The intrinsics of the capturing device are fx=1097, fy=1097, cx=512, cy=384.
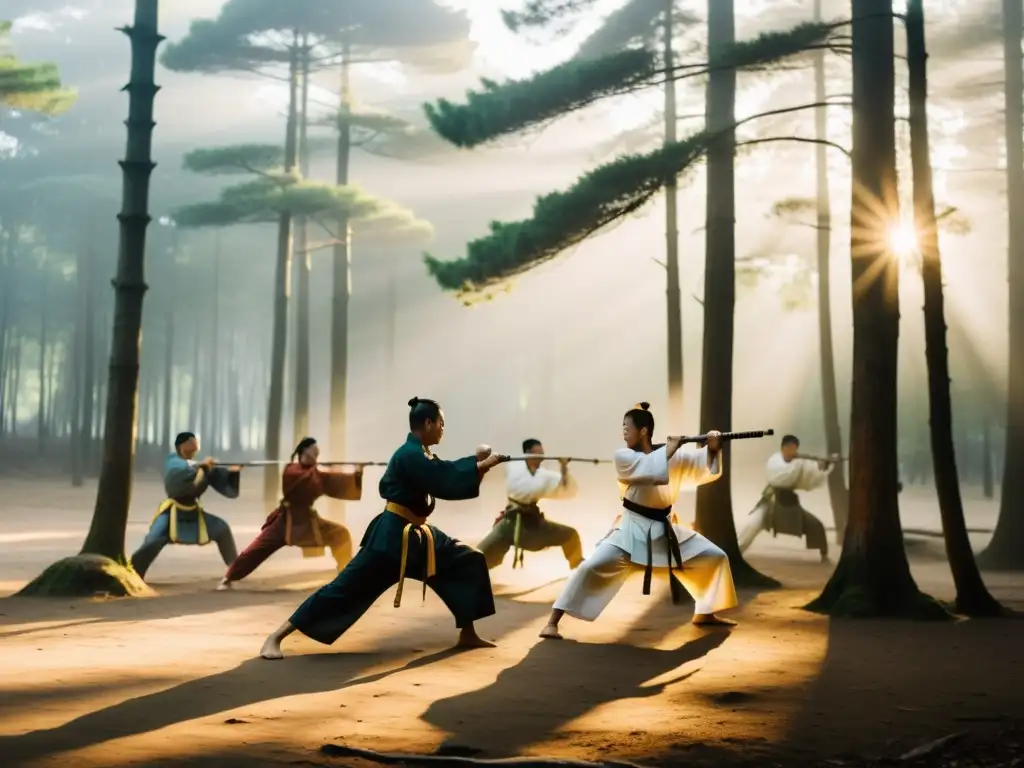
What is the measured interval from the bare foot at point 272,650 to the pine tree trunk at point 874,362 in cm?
453

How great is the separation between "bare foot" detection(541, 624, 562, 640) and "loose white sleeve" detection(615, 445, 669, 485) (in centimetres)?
108

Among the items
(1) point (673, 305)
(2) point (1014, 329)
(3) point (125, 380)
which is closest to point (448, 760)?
(3) point (125, 380)

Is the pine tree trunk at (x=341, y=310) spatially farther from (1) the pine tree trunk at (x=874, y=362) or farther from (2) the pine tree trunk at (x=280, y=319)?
(1) the pine tree trunk at (x=874, y=362)

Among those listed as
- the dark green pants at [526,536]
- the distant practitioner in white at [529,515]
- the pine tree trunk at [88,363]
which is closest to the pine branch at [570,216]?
the distant practitioner in white at [529,515]

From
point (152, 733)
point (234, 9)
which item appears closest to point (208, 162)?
point (234, 9)

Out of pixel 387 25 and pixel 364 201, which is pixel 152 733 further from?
pixel 387 25

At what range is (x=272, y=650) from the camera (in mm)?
6301

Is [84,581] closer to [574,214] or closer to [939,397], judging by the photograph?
[574,214]

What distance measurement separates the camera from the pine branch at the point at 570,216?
410 inches

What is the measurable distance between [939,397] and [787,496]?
4.62 metres

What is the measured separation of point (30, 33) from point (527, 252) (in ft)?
131

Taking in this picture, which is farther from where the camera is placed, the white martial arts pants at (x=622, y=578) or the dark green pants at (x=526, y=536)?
the dark green pants at (x=526, y=536)

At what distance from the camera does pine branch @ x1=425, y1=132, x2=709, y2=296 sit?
10.4m

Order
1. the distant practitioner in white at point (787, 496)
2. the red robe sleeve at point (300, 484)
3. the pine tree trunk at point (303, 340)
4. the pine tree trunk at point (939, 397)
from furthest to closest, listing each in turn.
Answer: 1. the pine tree trunk at point (303, 340)
2. the distant practitioner in white at point (787, 496)
3. the red robe sleeve at point (300, 484)
4. the pine tree trunk at point (939, 397)
